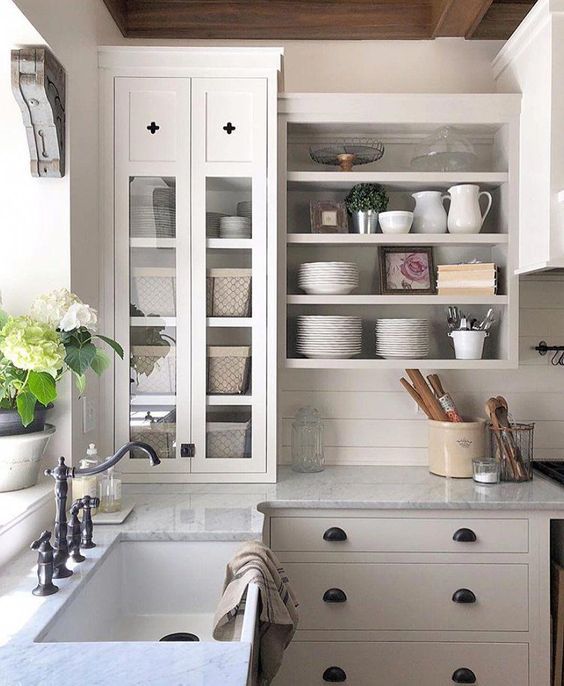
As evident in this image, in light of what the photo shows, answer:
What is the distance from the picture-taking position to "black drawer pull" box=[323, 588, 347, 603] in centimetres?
215

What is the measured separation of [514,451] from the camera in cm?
241

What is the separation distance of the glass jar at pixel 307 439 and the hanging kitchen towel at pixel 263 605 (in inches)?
41.2

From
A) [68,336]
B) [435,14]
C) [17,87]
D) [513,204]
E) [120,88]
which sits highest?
[435,14]

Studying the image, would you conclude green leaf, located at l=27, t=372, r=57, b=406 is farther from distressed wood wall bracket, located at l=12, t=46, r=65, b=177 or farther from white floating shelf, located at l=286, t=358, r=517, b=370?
white floating shelf, located at l=286, t=358, r=517, b=370

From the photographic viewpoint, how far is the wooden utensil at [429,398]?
8.28ft

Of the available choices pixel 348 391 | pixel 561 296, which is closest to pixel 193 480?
pixel 348 391

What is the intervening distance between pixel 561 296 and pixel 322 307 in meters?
1.00

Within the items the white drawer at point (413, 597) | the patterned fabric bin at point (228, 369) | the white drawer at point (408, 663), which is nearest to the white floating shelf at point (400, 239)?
the patterned fabric bin at point (228, 369)

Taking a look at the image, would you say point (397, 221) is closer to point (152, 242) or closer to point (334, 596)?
point (152, 242)

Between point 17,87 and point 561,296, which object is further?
point 561,296

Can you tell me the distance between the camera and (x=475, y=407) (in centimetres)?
271

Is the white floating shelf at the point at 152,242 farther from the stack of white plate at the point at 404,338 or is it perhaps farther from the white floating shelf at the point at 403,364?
the stack of white plate at the point at 404,338

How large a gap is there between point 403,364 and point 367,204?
634 millimetres

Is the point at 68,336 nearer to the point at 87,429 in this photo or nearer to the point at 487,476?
the point at 87,429
